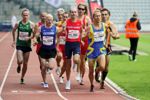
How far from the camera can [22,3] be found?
59.0 m

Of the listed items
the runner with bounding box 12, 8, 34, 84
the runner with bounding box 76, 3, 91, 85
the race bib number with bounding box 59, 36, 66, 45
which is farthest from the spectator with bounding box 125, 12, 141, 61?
the runner with bounding box 12, 8, 34, 84

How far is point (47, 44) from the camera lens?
49.6 ft

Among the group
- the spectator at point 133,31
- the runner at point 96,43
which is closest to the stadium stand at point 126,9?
the spectator at point 133,31

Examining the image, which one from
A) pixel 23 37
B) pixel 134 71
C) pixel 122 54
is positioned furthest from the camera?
pixel 122 54

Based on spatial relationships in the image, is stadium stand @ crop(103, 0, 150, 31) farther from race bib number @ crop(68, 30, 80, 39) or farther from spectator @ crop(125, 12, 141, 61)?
race bib number @ crop(68, 30, 80, 39)

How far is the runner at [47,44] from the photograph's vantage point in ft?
49.2

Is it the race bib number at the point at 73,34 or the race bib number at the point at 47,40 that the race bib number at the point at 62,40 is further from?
the race bib number at the point at 73,34

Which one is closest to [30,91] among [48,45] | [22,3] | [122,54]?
[48,45]

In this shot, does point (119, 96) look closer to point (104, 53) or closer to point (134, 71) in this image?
point (104, 53)

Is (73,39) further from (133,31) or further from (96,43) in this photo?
(133,31)

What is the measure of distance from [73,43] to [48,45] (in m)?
0.76

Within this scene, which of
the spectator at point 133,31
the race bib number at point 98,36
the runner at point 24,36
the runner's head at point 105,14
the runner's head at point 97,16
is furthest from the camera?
the spectator at point 133,31

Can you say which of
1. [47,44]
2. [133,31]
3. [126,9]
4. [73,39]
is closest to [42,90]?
[47,44]

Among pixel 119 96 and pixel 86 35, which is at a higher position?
pixel 86 35
